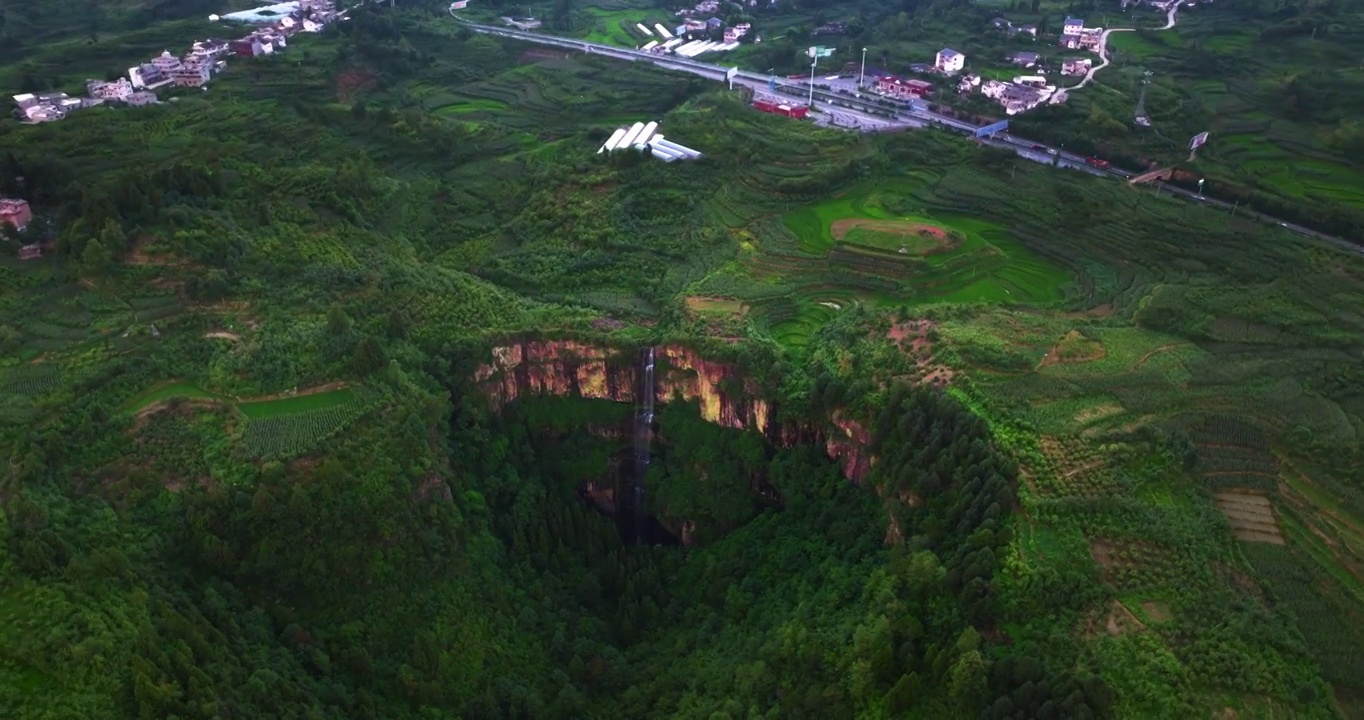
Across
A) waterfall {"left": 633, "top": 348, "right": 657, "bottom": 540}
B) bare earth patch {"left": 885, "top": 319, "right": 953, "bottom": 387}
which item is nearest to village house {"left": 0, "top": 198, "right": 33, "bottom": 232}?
waterfall {"left": 633, "top": 348, "right": 657, "bottom": 540}

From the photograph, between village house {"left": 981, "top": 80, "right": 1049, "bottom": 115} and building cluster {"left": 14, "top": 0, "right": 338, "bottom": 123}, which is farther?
village house {"left": 981, "top": 80, "right": 1049, "bottom": 115}

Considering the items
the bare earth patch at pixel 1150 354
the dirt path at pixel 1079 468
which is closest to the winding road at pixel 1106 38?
the bare earth patch at pixel 1150 354

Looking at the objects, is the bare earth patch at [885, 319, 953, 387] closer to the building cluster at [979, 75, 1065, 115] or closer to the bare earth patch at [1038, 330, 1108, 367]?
the bare earth patch at [1038, 330, 1108, 367]

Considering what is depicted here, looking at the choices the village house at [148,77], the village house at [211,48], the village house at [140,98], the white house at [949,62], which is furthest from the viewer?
the white house at [949,62]

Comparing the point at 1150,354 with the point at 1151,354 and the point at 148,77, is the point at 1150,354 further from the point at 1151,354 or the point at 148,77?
the point at 148,77

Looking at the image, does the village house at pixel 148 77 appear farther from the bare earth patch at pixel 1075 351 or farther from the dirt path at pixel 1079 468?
the dirt path at pixel 1079 468

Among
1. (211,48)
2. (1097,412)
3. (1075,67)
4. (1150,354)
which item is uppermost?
(1075,67)

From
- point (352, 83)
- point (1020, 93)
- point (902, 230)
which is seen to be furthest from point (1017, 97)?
point (352, 83)
